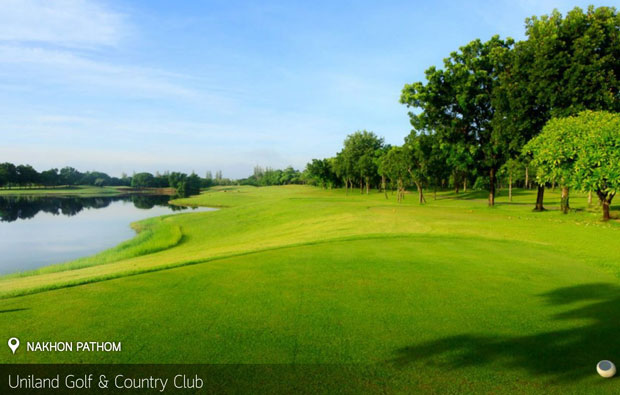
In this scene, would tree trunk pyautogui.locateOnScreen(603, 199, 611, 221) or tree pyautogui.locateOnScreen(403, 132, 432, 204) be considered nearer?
tree trunk pyautogui.locateOnScreen(603, 199, 611, 221)

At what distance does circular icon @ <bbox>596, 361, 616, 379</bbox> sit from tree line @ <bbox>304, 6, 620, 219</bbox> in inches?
773

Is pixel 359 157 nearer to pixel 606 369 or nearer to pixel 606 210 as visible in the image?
pixel 606 210

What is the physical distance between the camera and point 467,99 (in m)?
35.5

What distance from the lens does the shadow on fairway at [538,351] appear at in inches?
205

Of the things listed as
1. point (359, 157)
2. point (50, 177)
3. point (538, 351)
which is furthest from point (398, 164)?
point (50, 177)

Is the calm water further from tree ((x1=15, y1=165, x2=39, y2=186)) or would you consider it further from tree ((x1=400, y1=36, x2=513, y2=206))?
tree ((x1=15, y1=165, x2=39, y2=186))

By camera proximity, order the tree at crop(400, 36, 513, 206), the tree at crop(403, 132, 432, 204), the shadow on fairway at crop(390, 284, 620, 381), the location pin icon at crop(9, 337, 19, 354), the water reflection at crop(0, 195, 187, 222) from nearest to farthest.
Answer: the shadow on fairway at crop(390, 284, 620, 381) → the location pin icon at crop(9, 337, 19, 354) → the tree at crop(400, 36, 513, 206) → the tree at crop(403, 132, 432, 204) → the water reflection at crop(0, 195, 187, 222)

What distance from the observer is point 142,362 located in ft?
17.8

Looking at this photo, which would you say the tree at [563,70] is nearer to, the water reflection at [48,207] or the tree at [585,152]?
the tree at [585,152]

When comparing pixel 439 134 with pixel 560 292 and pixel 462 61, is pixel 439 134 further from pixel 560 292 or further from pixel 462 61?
pixel 560 292

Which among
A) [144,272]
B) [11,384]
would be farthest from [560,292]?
[144,272]

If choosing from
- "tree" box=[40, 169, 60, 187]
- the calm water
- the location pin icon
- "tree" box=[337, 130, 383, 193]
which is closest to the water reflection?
the calm water

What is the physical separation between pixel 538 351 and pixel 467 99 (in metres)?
34.8

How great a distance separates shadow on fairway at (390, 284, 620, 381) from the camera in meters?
5.20
